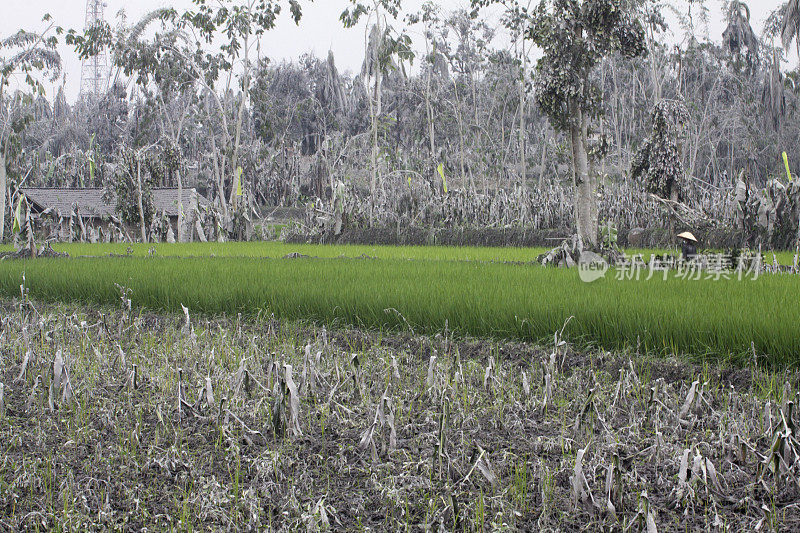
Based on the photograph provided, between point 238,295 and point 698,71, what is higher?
point 698,71

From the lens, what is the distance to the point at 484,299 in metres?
5.03

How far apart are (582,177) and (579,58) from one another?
5.63ft

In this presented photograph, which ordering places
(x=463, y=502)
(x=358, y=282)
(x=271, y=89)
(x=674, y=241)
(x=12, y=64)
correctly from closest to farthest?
(x=463, y=502) < (x=358, y=282) < (x=674, y=241) < (x=12, y=64) < (x=271, y=89)

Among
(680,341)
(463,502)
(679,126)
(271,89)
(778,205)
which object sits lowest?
(463,502)

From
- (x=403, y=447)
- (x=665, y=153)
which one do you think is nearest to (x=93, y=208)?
(x=665, y=153)

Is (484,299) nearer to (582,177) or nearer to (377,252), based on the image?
(582,177)

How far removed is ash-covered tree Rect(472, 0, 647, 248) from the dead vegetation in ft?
20.4

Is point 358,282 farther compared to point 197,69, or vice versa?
point 197,69

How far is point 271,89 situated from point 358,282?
33.6 metres

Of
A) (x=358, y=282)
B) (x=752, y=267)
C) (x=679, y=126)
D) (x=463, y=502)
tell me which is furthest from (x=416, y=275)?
(x=679, y=126)

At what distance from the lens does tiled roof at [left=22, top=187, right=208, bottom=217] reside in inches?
847

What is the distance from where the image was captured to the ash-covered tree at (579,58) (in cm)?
957

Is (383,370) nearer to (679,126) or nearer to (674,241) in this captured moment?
(674,241)

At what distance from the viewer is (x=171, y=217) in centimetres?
Result: 2272
